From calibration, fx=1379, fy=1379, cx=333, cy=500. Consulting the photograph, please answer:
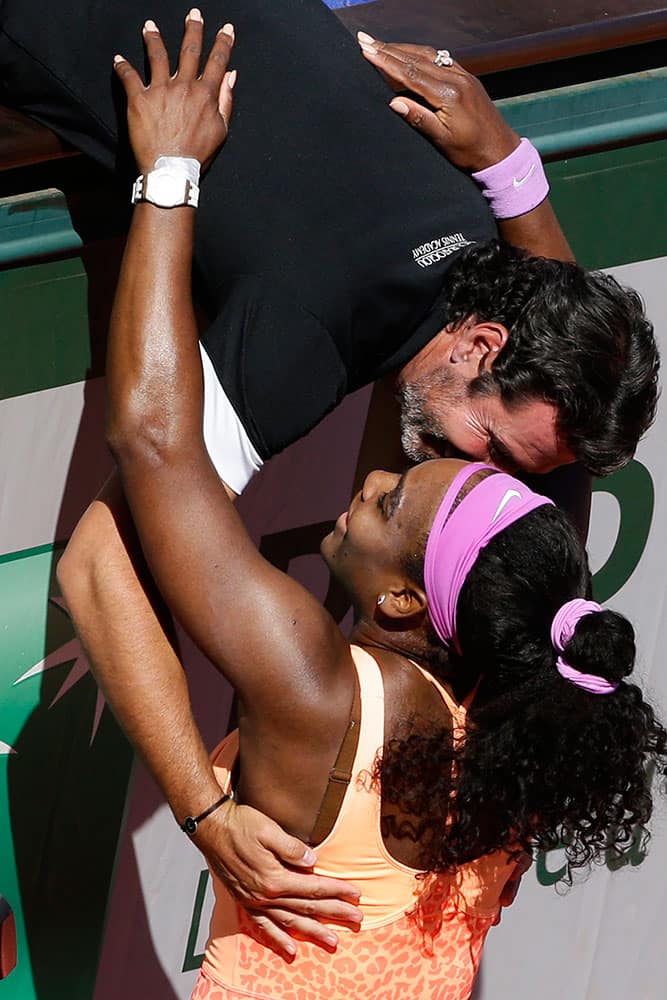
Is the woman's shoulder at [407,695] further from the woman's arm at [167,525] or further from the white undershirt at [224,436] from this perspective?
the white undershirt at [224,436]

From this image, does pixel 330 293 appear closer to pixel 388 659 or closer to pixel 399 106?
pixel 399 106

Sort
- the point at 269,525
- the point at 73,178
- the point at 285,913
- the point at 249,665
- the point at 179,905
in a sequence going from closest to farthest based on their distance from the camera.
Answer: the point at 249,665, the point at 285,913, the point at 73,178, the point at 269,525, the point at 179,905

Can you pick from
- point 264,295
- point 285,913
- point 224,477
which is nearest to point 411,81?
point 264,295

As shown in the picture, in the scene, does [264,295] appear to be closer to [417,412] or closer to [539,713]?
[417,412]

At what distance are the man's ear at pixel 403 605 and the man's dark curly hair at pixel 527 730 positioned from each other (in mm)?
32

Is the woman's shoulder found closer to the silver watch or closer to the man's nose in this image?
the man's nose

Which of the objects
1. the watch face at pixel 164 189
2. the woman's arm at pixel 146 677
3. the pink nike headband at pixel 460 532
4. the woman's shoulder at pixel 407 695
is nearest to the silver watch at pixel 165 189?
the watch face at pixel 164 189

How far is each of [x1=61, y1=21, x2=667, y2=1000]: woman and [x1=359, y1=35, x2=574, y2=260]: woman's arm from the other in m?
0.41

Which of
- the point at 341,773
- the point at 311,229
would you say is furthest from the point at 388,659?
the point at 311,229

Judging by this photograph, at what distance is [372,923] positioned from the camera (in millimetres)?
1947

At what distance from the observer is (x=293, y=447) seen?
2432 millimetres

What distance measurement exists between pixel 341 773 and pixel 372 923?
0.26m

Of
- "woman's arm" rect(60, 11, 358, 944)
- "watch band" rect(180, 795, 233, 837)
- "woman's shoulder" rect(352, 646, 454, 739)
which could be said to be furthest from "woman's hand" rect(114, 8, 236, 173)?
"watch band" rect(180, 795, 233, 837)

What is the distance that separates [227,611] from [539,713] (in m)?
0.43
